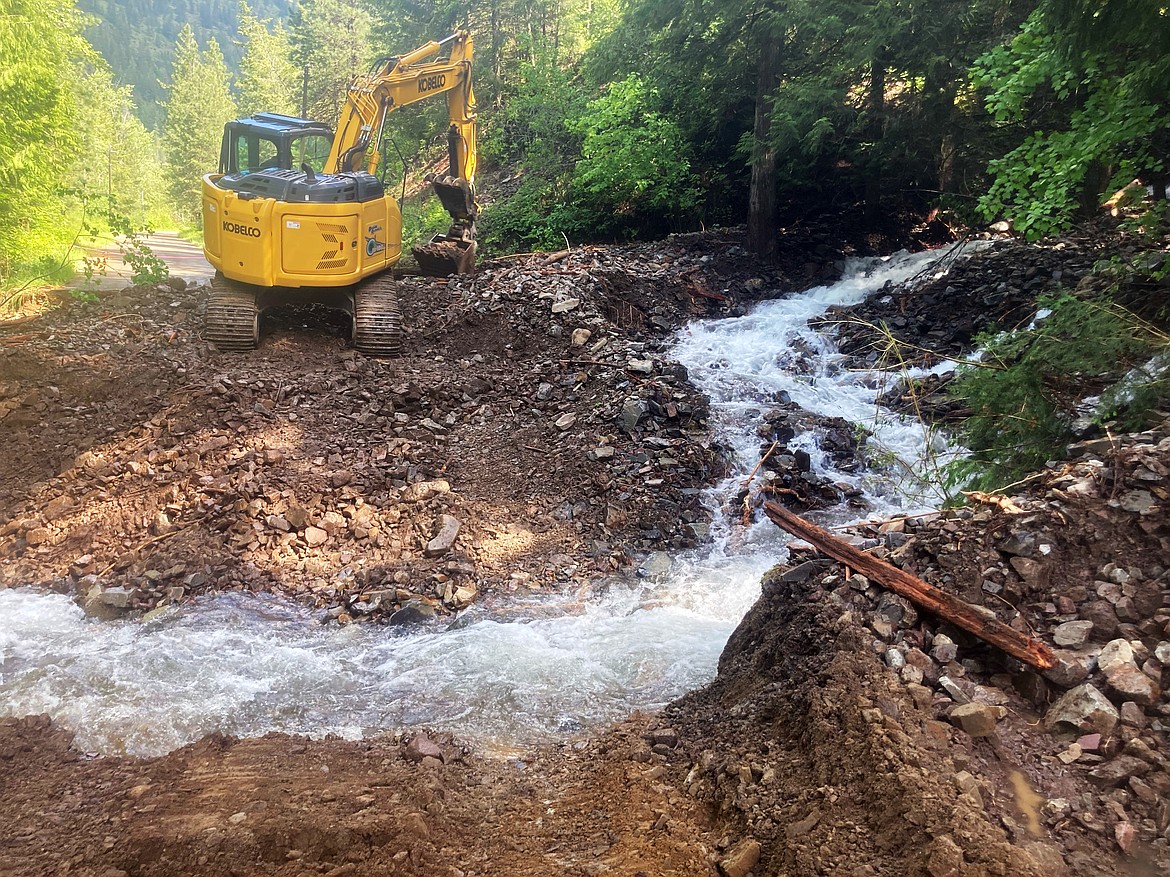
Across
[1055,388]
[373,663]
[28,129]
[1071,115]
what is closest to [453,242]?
[28,129]

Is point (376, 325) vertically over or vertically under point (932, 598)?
under

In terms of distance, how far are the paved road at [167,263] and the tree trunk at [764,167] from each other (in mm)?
10723

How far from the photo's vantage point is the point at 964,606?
367 cm

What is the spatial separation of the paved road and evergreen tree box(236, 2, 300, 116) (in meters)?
13.7

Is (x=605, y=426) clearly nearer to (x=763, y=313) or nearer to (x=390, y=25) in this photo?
(x=763, y=313)

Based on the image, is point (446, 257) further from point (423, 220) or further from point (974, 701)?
point (974, 701)

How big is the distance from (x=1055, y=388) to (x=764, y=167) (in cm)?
848

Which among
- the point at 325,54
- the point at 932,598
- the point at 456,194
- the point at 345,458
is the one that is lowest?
the point at 345,458

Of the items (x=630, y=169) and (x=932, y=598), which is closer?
(x=932, y=598)

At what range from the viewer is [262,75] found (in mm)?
37656

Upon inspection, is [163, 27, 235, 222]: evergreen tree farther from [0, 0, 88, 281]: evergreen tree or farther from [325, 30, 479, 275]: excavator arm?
[325, 30, 479, 275]: excavator arm

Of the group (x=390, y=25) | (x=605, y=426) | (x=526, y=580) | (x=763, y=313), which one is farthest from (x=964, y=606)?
(x=390, y=25)

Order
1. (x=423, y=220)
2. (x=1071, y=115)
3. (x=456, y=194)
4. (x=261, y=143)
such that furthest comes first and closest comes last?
(x=423, y=220) → (x=456, y=194) → (x=261, y=143) → (x=1071, y=115)

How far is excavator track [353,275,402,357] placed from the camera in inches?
349
